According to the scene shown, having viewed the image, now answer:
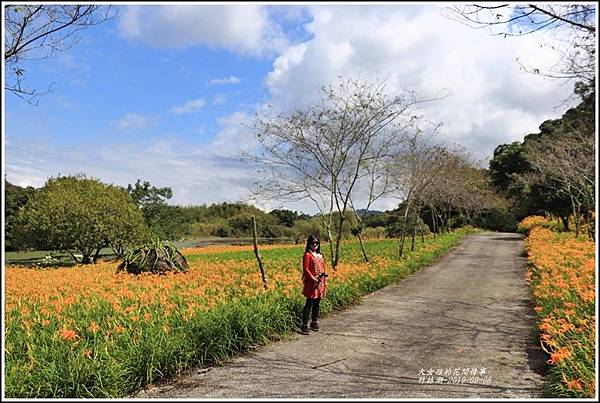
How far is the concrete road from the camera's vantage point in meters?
4.32

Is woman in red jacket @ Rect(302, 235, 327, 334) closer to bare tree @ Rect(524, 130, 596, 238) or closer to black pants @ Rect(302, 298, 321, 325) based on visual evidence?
black pants @ Rect(302, 298, 321, 325)

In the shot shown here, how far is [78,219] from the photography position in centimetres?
2148

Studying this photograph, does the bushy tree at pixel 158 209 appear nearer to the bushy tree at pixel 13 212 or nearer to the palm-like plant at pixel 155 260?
the bushy tree at pixel 13 212

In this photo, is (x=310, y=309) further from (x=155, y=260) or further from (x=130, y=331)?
(x=155, y=260)

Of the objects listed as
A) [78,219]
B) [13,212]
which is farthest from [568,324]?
[13,212]

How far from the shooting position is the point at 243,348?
5633 millimetres

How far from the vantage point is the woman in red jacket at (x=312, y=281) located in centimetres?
656

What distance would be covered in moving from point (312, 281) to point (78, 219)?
17683 mm

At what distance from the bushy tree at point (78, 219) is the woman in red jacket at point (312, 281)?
57.1 ft

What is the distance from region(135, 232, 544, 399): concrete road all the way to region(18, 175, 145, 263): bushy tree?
16211mm

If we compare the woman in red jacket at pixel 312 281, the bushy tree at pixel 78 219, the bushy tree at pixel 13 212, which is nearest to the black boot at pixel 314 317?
the woman in red jacket at pixel 312 281

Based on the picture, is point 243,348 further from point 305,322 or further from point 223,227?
point 223,227

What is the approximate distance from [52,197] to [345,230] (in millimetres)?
15748

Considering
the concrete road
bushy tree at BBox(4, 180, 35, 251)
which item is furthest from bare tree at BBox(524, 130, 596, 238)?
bushy tree at BBox(4, 180, 35, 251)
